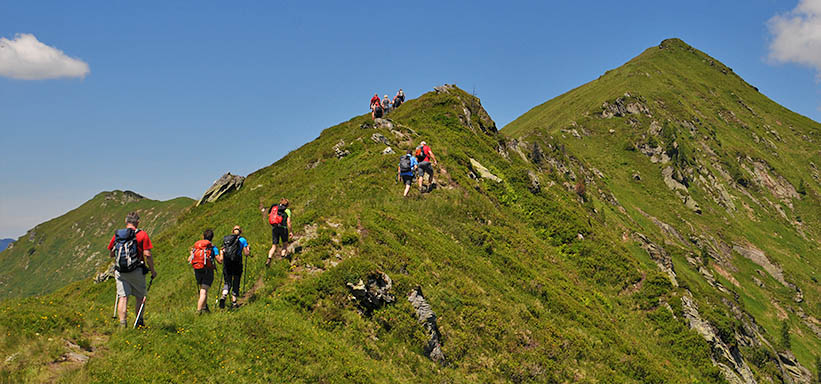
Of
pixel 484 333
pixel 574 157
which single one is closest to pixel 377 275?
pixel 484 333

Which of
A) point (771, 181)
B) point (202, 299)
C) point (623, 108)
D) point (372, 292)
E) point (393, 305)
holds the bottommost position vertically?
point (393, 305)

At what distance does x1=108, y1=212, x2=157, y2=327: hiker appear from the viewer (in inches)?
375

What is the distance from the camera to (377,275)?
1443 centimetres

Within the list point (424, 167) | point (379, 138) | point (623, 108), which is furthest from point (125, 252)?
point (623, 108)

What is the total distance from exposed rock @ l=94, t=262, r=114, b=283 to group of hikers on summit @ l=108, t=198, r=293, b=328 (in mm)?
14446

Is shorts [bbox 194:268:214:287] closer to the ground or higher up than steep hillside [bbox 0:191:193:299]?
closer to the ground

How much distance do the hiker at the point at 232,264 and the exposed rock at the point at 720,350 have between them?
24927 millimetres

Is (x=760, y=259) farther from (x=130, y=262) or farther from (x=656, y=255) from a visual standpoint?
(x=130, y=262)

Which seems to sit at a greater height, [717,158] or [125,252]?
[717,158]

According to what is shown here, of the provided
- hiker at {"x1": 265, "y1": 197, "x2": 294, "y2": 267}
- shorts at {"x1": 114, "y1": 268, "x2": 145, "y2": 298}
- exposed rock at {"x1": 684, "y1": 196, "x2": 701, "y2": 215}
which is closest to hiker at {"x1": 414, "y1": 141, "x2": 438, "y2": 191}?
hiker at {"x1": 265, "y1": 197, "x2": 294, "y2": 267}

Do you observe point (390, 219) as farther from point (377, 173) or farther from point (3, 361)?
point (3, 361)

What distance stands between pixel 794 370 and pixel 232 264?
57.3 metres

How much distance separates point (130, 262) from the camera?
955 cm

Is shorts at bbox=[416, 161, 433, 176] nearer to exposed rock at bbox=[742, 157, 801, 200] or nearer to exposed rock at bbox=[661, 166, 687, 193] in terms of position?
exposed rock at bbox=[661, 166, 687, 193]
